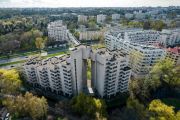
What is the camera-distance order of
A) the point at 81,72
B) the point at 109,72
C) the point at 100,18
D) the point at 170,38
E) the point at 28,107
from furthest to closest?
the point at 100,18 → the point at 170,38 → the point at 81,72 → the point at 109,72 → the point at 28,107

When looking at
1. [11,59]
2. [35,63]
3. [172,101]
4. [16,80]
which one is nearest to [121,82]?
[172,101]

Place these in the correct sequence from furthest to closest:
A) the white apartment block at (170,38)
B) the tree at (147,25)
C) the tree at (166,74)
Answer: the tree at (147,25) < the white apartment block at (170,38) < the tree at (166,74)

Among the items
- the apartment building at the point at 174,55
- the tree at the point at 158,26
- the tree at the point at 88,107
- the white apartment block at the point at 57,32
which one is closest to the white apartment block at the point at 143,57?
the apartment building at the point at 174,55

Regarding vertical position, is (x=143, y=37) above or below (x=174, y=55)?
above

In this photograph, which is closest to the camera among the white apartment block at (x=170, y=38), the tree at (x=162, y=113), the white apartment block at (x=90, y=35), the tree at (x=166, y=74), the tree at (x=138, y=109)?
the tree at (x=162, y=113)

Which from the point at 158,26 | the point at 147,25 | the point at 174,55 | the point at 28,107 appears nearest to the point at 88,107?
the point at 28,107

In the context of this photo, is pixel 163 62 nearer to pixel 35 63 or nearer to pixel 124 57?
pixel 124 57

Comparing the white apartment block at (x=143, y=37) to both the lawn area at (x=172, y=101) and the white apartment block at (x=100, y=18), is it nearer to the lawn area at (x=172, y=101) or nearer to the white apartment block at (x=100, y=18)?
the lawn area at (x=172, y=101)

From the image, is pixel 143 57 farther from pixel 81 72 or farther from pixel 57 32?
pixel 57 32
